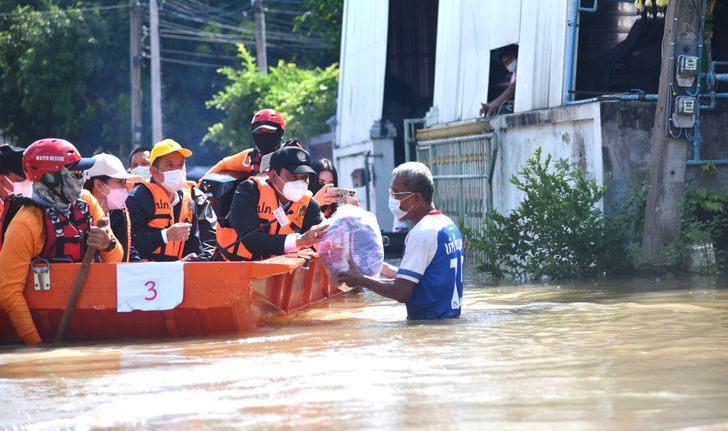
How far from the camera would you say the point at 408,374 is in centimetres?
663

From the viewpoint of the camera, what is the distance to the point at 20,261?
820 centimetres

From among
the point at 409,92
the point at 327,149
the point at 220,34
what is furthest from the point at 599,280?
the point at 220,34

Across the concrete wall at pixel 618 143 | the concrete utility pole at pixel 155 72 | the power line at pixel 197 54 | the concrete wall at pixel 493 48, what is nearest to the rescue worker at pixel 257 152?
the concrete wall at pixel 618 143

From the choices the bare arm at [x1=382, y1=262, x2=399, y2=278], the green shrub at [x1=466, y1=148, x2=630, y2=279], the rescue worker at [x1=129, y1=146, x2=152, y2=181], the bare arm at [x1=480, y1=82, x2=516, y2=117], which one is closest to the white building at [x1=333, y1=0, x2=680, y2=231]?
the bare arm at [x1=480, y1=82, x2=516, y2=117]

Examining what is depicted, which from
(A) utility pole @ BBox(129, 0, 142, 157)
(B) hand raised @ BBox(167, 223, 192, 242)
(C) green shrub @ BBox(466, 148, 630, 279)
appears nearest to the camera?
(B) hand raised @ BBox(167, 223, 192, 242)

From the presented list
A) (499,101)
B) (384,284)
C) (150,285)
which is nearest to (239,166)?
(150,285)

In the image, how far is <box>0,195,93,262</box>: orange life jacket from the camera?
8.29m

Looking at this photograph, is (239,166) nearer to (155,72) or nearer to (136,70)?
(155,72)

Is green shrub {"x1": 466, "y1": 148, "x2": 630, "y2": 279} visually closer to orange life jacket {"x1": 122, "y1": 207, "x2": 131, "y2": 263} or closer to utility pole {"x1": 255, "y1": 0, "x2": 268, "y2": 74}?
orange life jacket {"x1": 122, "y1": 207, "x2": 131, "y2": 263}

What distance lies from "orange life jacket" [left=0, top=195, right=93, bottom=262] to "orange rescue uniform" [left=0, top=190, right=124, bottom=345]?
0.17ft

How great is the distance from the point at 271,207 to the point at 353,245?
1.18m

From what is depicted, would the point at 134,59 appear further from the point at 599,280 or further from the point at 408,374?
the point at 408,374

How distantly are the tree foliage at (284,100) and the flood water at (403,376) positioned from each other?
78.6ft

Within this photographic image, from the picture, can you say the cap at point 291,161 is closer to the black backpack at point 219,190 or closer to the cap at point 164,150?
the cap at point 164,150
